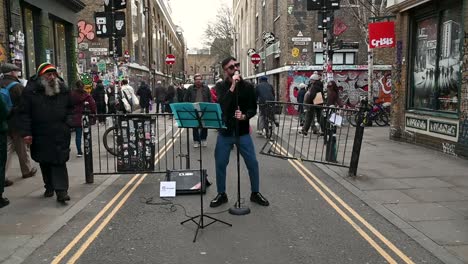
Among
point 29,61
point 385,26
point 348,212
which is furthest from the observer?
point 385,26

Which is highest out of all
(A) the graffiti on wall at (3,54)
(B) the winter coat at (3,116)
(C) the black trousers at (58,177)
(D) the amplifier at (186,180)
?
(A) the graffiti on wall at (3,54)

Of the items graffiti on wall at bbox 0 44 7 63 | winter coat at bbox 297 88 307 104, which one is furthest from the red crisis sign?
graffiti on wall at bbox 0 44 7 63

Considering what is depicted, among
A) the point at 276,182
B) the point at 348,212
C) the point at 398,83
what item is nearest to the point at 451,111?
the point at 398,83

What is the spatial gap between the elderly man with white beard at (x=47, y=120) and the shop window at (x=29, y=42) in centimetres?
714

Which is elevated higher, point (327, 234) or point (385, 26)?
point (385, 26)

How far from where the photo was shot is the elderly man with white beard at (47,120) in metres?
6.45

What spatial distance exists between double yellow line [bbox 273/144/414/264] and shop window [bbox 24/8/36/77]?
27.6ft

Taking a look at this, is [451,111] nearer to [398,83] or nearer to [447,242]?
[398,83]

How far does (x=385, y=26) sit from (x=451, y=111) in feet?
14.2

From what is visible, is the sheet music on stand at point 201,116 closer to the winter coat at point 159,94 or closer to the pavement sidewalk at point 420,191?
the pavement sidewalk at point 420,191

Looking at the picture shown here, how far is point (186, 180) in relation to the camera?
7.28m

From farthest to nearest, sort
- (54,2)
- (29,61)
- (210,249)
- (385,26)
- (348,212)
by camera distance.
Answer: (54,2) → (385,26) → (29,61) → (348,212) → (210,249)

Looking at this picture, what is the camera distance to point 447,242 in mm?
4984

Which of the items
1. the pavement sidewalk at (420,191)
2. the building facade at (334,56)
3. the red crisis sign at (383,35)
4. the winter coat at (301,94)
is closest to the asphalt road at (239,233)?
the pavement sidewalk at (420,191)
